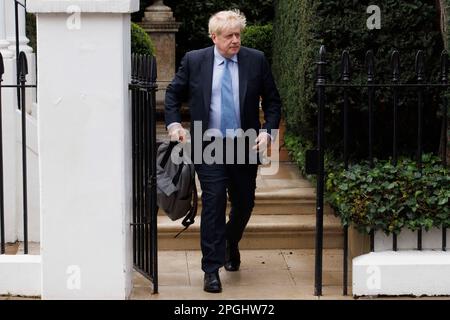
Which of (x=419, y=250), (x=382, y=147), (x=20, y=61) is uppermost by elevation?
(x=20, y=61)

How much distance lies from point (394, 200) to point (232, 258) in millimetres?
1293

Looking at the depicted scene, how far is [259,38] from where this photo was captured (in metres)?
12.9

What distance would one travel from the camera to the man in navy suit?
20.5 feet

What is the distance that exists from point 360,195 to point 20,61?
2225mm

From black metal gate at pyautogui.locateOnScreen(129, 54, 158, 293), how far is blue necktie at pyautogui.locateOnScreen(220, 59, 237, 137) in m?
0.52

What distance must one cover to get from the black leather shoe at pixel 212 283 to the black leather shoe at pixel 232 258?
0.56 metres

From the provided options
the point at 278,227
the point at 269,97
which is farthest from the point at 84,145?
the point at 278,227

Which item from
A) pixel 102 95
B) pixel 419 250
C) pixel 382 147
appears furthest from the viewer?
pixel 382 147

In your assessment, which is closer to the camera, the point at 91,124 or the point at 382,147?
the point at 91,124

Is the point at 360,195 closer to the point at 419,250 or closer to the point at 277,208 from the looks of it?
the point at 419,250

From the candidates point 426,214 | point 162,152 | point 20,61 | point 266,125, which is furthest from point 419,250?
point 20,61

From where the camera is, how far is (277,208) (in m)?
7.82

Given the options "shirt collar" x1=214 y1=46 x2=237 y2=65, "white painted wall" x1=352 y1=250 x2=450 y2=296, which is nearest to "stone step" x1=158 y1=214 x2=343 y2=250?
"white painted wall" x1=352 y1=250 x2=450 y2=296

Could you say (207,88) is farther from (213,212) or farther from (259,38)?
(259,38)
